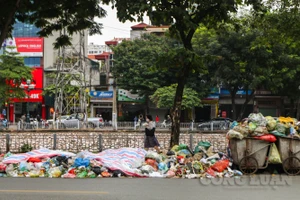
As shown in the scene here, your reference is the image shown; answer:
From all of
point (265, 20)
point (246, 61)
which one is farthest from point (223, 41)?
point (265, 20)

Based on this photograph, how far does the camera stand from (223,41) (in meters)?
36.2

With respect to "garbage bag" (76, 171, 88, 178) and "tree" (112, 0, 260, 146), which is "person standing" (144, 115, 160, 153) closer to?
"tree" (112, 0, 260, 146)

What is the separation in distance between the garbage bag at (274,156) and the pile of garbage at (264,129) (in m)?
0.24

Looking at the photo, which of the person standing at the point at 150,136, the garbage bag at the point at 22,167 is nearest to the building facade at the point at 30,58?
the person standing at the point at 150,136

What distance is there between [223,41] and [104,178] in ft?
88.7

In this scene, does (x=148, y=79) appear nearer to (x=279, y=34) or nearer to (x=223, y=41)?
(x=223, y=41)

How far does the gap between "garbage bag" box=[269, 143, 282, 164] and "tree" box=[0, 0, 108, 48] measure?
5695 mm

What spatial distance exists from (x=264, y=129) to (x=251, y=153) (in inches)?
29.7

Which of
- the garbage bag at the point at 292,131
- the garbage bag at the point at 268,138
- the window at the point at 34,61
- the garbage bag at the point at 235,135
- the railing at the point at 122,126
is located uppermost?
the window at the point at 34,61

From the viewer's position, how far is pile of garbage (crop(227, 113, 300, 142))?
11.5 m

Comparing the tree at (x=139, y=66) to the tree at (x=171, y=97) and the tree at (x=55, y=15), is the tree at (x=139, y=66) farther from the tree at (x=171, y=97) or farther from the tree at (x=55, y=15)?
the tree at (x=55, y=15)

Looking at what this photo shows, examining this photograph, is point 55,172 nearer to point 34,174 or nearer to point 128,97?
point 34,174

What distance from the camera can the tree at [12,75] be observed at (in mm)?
37844

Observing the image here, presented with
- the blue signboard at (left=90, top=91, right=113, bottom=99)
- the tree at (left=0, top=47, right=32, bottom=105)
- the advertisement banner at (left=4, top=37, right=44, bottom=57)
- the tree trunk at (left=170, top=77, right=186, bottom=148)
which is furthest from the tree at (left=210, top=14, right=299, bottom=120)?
the advertisement banner at (left=4, top=37, right=44, bottom=57)
